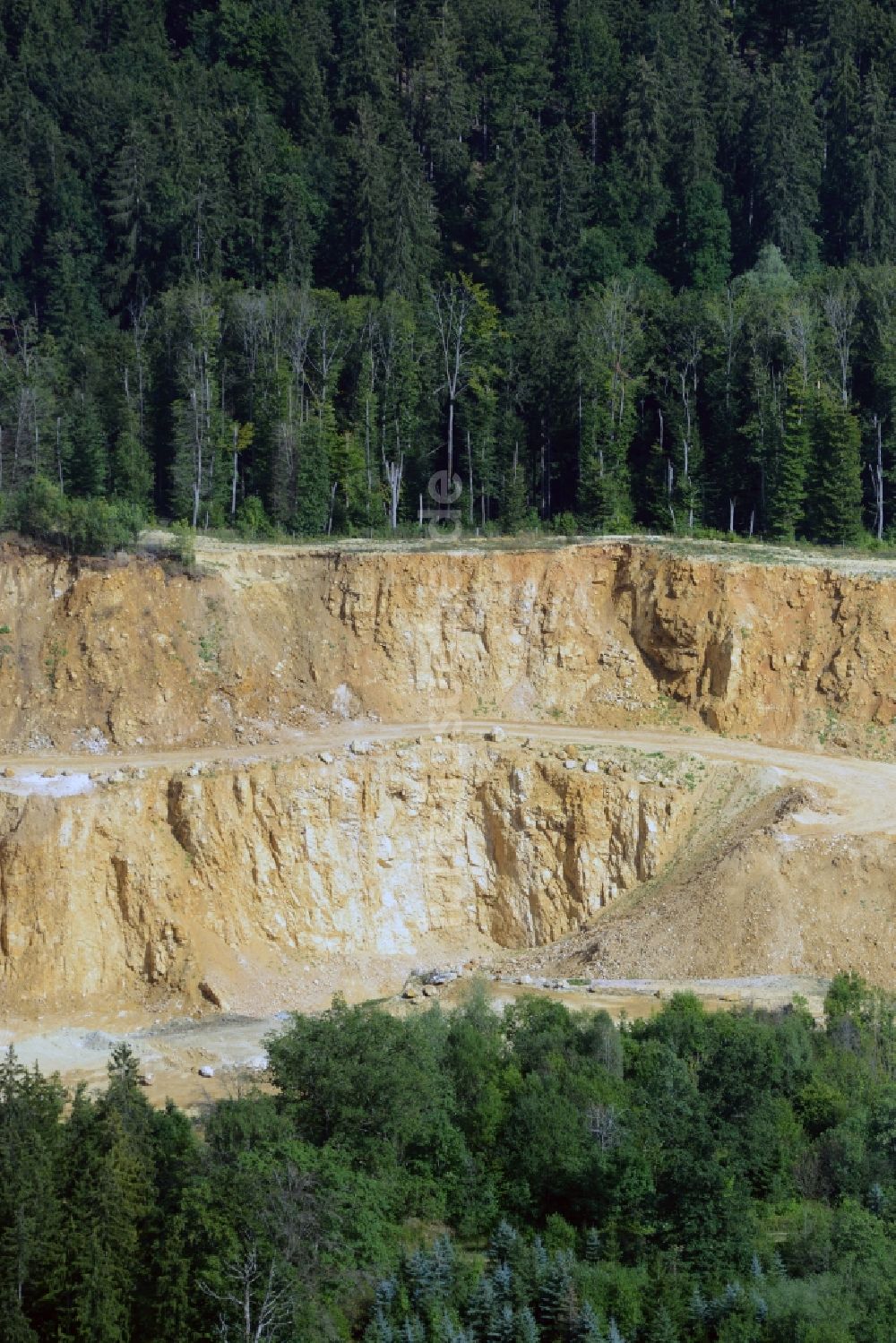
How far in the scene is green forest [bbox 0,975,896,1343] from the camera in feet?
137

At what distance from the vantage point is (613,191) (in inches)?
3935

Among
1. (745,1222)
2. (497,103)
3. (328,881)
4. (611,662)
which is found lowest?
(745,1222)

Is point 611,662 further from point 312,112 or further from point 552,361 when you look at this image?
point 312,112

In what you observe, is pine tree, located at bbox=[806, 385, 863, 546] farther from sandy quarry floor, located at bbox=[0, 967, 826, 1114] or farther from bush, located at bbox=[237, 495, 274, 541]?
sandy quarry floor, located at bbox=[0, 967, 826, 1114]

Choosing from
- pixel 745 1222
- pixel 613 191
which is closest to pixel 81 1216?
pixel 745 1222

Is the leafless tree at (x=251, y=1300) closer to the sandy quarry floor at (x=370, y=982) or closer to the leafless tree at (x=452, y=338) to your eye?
the sandy quarry floor at (x=370, y=982)

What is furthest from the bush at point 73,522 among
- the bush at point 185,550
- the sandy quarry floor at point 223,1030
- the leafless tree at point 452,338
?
the sandy quarry floor at point 223,1030

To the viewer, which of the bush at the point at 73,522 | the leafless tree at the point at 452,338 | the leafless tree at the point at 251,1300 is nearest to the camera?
the leafless tree at the point at 251,1300

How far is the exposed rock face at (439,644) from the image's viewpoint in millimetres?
68062

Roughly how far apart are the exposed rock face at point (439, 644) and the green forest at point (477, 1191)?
57.5 feet

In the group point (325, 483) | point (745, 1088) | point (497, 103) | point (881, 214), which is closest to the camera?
point (745, 1088)

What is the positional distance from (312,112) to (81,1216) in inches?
2846

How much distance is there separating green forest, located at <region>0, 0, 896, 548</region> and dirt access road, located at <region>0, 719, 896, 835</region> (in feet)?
29.1

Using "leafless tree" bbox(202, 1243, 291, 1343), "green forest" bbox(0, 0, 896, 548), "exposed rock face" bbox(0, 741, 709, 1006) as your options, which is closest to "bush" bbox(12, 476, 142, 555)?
"green forest" bbox(0, 0, 896, 548)
